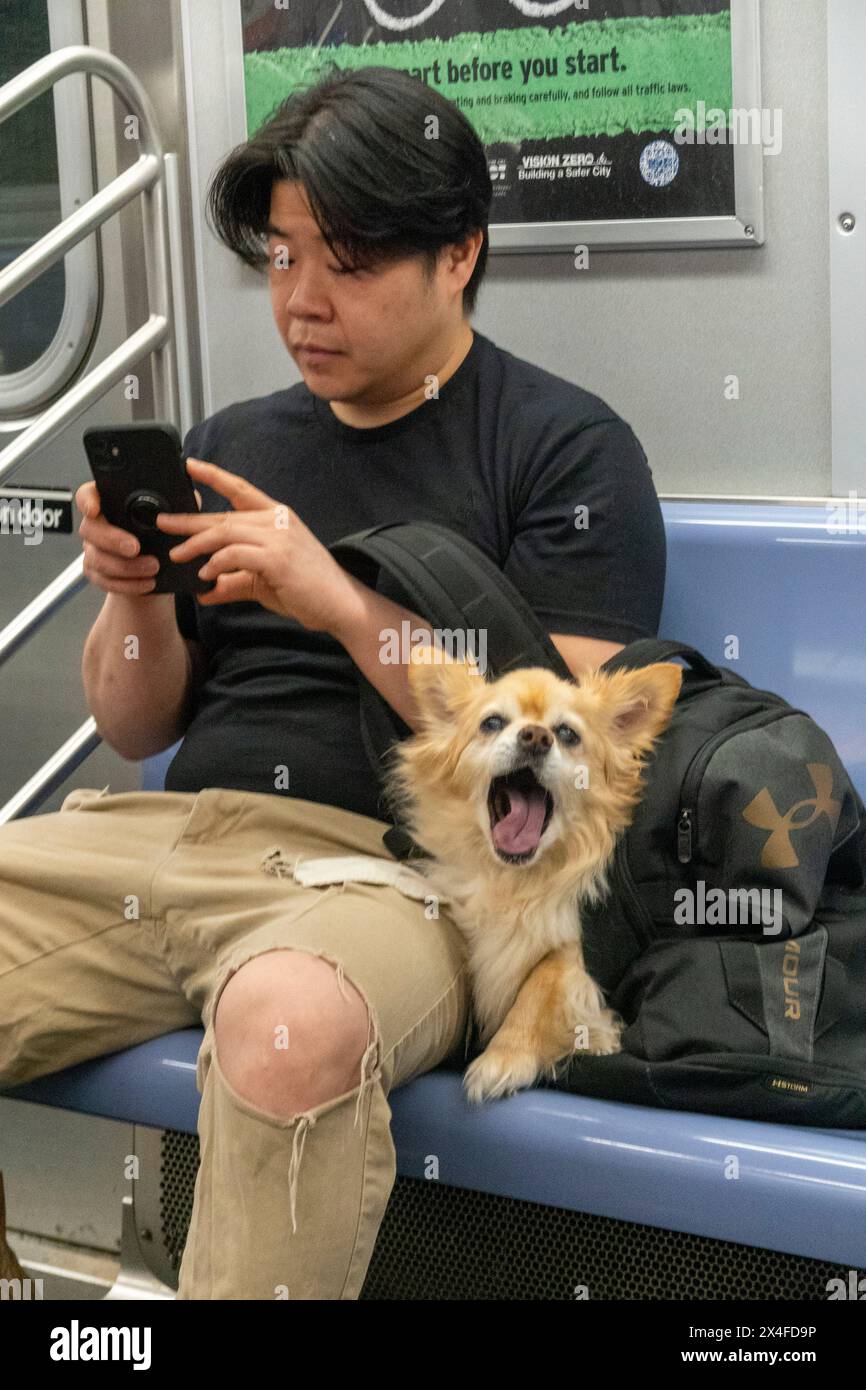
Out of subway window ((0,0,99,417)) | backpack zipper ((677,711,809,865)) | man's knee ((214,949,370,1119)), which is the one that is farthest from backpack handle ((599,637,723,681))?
subway window ((0,0,99,417))

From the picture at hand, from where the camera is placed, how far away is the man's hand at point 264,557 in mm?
1617

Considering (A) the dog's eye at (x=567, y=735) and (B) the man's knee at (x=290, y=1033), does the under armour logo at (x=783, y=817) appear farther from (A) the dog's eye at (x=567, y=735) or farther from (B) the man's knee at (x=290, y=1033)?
(B) the man's knee at (x=290, y=1033)

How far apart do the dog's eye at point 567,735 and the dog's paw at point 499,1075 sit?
309 millimetres

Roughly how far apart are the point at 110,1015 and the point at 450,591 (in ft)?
1.93

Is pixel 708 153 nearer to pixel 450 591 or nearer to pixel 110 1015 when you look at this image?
pixel 450 591

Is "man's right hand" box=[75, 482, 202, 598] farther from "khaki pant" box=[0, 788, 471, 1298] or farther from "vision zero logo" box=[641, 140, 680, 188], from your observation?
"vision zero logo" box=[641, 140, 680, 188]

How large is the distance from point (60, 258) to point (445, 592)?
1.09 m

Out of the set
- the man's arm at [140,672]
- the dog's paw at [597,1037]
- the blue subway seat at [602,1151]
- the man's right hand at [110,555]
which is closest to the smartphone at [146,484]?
the man's right hand at [110,555]

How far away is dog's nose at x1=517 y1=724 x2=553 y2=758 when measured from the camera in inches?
60.0

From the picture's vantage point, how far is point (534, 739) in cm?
153

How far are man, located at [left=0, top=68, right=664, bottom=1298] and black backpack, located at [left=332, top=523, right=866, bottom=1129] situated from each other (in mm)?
105
